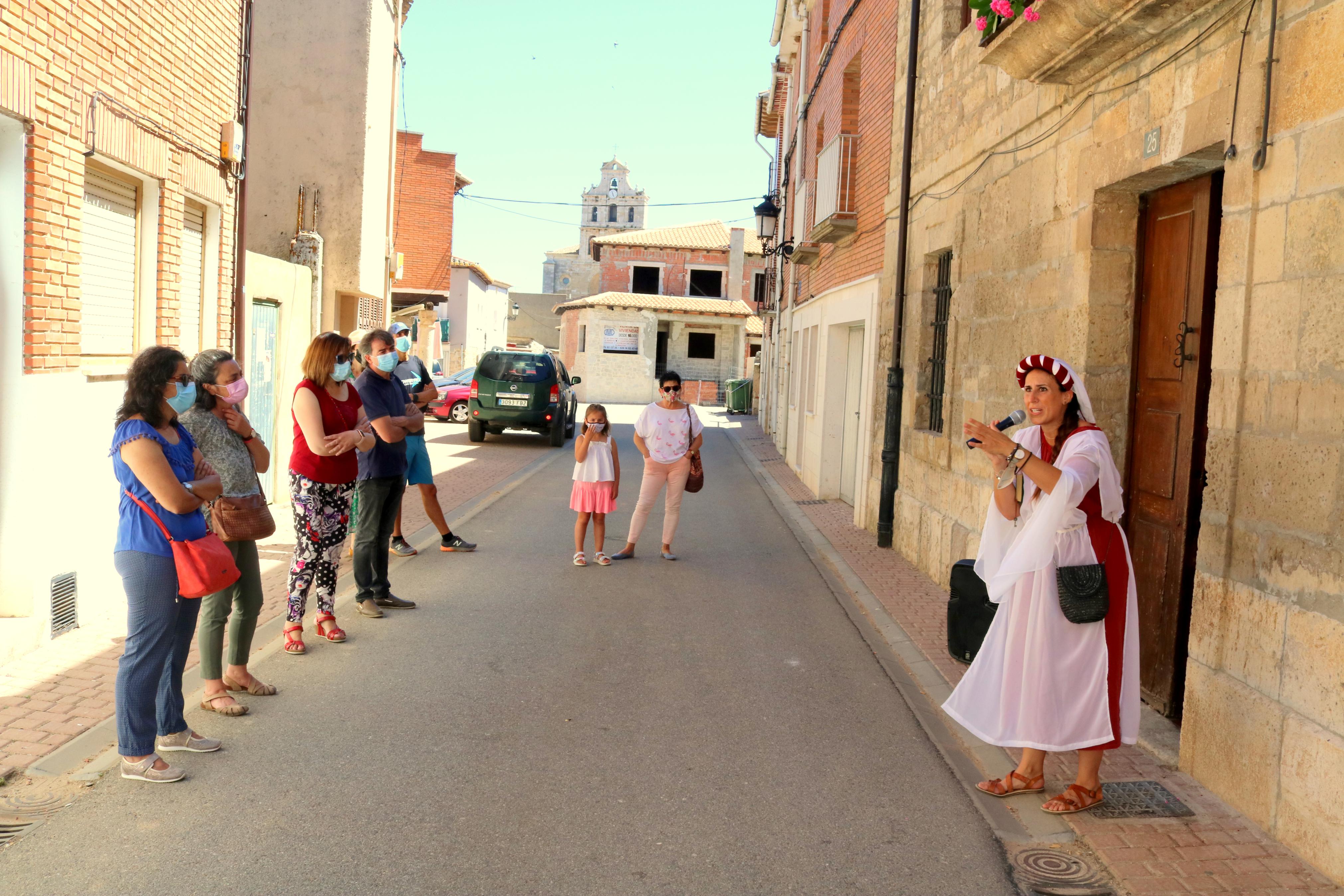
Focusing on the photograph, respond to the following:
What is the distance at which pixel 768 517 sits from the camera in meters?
13.8

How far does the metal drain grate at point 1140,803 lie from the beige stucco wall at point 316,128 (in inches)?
504

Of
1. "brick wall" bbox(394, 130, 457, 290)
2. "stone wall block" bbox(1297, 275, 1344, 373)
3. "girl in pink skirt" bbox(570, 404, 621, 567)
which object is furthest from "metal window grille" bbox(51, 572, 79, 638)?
"brick wall" bbox(394, 130, 457, 290)

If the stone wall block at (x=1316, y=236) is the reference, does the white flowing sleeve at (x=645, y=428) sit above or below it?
below

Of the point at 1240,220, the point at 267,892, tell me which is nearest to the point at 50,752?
the point at 267,892

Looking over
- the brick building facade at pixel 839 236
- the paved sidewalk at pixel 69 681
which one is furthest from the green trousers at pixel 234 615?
the brick building facade at pixel 839 236

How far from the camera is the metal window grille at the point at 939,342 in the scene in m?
10.3

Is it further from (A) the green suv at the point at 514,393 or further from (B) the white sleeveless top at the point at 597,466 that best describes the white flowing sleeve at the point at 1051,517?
(A) the green suv at the point at 514,393

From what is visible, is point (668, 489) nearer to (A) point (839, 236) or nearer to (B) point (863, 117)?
(A) point (839, 236)

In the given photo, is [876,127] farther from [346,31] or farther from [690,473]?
[346,31]

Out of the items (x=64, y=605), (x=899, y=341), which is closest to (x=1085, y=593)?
(x=64, y=605)

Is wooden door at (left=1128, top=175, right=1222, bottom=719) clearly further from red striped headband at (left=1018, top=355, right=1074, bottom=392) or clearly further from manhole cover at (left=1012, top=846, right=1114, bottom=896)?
manhole cover at (left=1012, top=846, right=1114, bottom=896)

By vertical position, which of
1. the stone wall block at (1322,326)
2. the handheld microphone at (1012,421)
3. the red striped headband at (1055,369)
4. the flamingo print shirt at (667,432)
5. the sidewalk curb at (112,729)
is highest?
the stone wall block at (1322,326)

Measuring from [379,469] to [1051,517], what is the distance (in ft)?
15.0

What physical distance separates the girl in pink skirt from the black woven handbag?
538 cm
